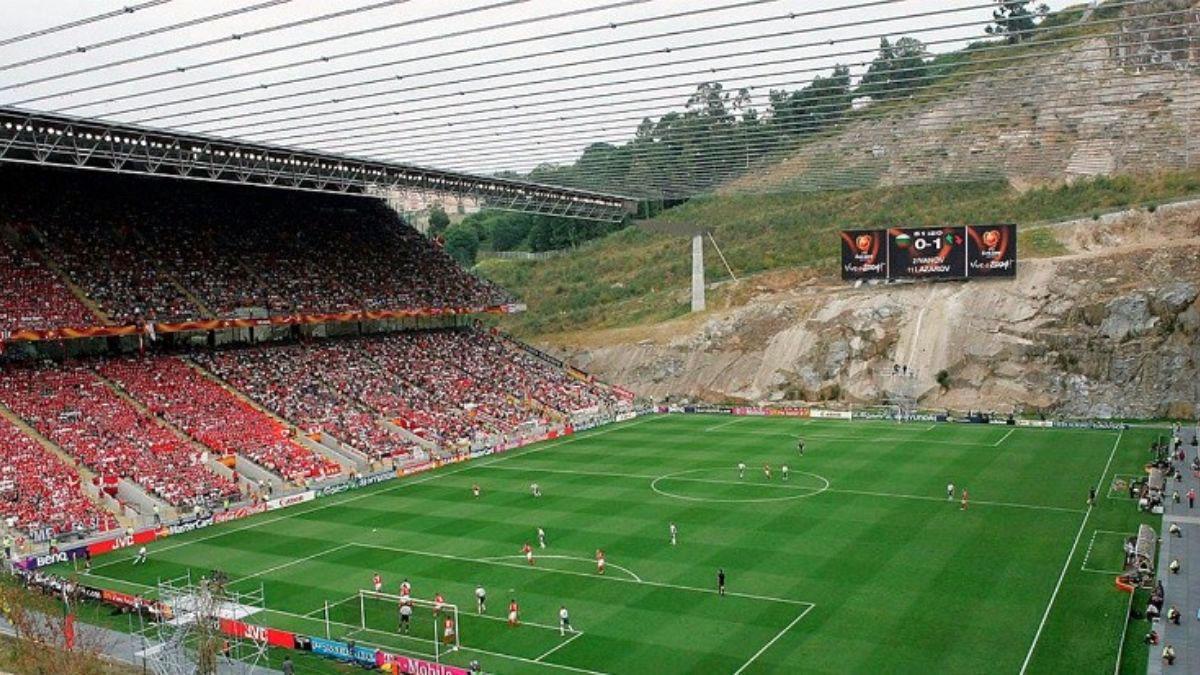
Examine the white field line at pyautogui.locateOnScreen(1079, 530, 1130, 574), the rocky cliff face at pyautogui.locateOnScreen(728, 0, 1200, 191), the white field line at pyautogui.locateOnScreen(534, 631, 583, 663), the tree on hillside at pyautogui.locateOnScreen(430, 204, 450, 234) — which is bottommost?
the white field line at pyautogui.locateOnScreen(1079, 530, 1130, 574)

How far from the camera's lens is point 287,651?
25.0m

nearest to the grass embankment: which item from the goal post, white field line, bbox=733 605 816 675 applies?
white field line, bbox=733 605 816 675

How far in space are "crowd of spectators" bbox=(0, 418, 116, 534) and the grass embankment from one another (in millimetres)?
47344

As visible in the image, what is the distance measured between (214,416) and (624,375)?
33889 millimetres

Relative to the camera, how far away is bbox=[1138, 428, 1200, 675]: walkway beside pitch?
22438mm

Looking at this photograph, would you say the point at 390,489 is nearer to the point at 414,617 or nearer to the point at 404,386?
the point at 404,386

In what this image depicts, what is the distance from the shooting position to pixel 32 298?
152ft

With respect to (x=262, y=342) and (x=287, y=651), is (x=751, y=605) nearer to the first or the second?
(x=287, y=651)

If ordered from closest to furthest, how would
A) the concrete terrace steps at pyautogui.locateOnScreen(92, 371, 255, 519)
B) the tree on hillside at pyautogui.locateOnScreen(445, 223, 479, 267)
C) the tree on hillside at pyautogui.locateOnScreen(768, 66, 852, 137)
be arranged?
the tree on hillside at pyautogui.locateOnScreen(768, 66, 852, 137)
the concrete terrace steps at pyautogui.locateOnScreen(92, 371, 255, 519)
the tree on hillside at pyautogui.locateOnScreen(445, 223, 479, 267)

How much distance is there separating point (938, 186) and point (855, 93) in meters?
58.9

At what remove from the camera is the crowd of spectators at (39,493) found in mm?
35250

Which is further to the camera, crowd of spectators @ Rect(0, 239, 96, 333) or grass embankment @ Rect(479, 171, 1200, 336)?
grass embankment @ Rect(479, 171, 1200, 336)

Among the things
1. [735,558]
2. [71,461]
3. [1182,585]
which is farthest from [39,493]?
[1182,585]

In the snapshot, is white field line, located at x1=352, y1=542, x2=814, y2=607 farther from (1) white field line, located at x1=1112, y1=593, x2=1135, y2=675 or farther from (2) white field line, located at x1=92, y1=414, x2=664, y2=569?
(1) white field line, located at x1=1112, y1=593, x2=1135, y2=675
